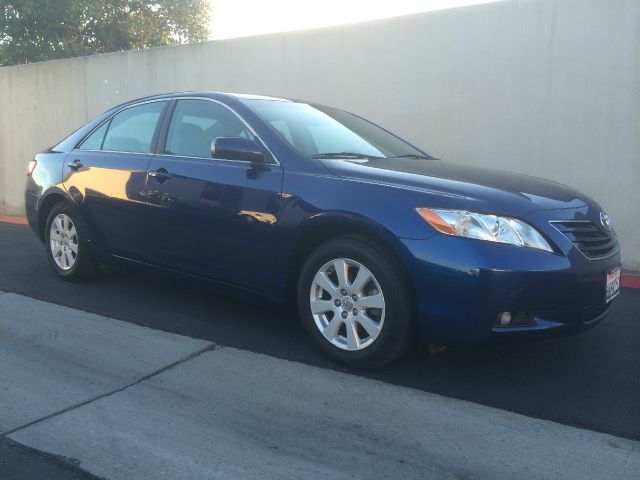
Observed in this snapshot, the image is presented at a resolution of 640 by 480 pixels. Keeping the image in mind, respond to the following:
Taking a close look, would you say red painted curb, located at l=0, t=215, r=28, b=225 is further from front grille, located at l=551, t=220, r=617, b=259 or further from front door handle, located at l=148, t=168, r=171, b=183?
front grille, located at l=551, t=220, r=617, b=259

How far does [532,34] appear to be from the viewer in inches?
272

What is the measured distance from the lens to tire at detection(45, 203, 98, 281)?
5785 millimetres

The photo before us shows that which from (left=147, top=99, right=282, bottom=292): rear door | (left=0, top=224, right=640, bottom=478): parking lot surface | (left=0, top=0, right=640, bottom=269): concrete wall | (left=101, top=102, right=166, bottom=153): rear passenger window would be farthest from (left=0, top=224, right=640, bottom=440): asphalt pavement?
(left=0, top=0, right=640, bottom=269): concrete wall

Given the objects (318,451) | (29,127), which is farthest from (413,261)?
(29,127)

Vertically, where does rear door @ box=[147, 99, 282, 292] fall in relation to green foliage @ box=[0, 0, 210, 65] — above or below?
below

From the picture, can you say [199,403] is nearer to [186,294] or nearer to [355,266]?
[355,266]

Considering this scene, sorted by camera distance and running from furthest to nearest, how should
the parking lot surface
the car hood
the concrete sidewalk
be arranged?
1. the car hood
2. the parking lot surface
3. the concrete sidewalk

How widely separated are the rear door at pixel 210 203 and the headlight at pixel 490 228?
3.63ft

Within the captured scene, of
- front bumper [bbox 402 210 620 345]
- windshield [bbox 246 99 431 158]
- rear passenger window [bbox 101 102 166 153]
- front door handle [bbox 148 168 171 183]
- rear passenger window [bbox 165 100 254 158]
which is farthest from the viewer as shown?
rear passenger window [bbox 101 102 166 153]

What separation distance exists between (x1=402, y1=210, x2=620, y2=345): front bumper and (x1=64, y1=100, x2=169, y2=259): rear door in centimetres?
235

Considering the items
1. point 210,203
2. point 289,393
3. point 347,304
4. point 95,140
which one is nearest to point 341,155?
point 210,203

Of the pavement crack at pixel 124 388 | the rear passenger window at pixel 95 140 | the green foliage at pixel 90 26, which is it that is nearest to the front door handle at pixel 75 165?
the rear passenger window at pixel 95 140

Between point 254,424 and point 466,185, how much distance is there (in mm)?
1707

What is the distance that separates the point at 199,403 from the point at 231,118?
204 centimetres
